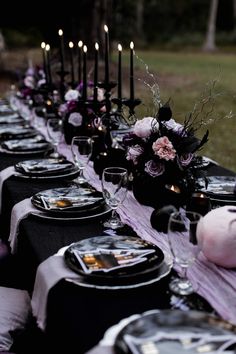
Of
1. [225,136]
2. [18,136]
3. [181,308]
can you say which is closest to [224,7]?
[225,136]

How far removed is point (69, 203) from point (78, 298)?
779mm

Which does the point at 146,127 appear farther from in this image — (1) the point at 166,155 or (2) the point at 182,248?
(2) the point at 182,248

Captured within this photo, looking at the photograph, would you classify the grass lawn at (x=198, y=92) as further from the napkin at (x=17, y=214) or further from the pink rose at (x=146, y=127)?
the napkin at (x=17, y=214)

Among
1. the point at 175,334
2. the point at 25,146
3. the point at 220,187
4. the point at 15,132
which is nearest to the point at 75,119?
the point at 25,146

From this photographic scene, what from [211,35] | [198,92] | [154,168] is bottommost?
[198,92]

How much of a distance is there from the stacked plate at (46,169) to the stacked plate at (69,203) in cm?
33

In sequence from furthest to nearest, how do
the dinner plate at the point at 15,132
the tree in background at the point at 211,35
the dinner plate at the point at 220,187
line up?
1. the tree in background at the point at 211,35
2. the dinner plate at the point at 15,132
3. the dinner plate at the point at 220,187

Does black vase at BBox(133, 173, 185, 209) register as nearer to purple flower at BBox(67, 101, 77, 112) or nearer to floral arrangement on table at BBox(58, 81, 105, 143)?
floral arrangement on table at BBox(58, 81, 105, 143)

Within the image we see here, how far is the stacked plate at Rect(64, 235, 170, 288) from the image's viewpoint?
1765mm

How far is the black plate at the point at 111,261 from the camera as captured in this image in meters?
1.76

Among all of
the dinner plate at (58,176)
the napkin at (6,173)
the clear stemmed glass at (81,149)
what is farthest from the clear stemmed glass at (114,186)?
the napkin at (6,173)

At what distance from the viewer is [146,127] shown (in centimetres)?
241

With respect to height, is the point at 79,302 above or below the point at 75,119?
below

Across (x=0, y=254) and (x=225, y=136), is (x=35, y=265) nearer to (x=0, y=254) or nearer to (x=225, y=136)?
(x=0, y=254)
